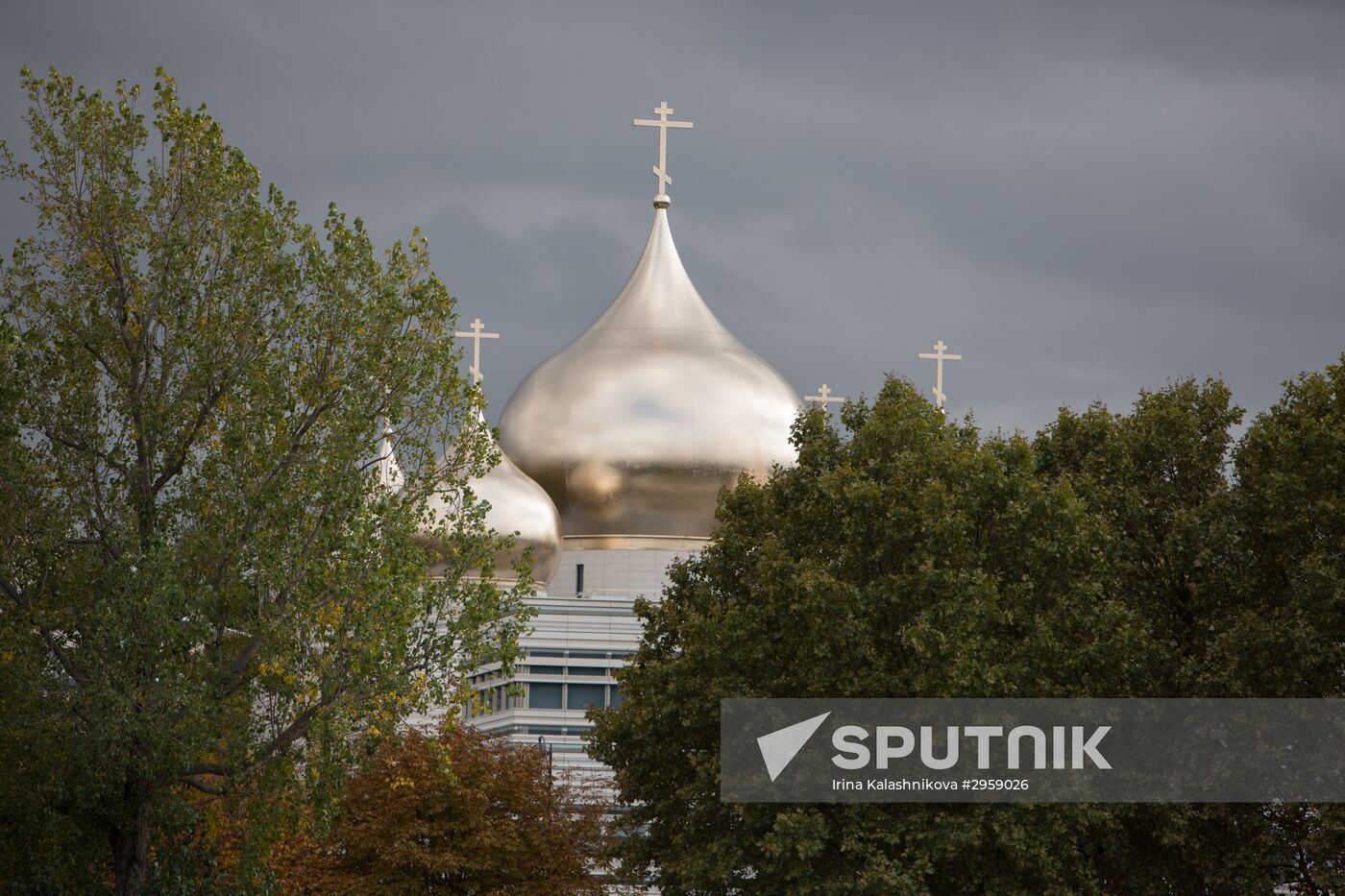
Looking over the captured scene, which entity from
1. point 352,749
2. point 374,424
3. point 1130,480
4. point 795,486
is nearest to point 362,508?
point 374,424

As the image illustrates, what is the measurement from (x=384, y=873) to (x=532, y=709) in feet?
64.6

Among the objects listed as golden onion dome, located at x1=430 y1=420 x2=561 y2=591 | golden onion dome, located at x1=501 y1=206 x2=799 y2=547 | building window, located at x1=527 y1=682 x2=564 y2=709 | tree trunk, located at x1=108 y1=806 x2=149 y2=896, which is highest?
golden onion dome, located at x1=501 y1=206 x2=799 y2=547

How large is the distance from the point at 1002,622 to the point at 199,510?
42.6ft

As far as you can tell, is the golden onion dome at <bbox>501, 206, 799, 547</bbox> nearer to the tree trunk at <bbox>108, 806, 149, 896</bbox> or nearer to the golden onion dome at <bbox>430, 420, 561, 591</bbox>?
the golden onion dome at <bbox>430, 420, 561, 591</bbox>

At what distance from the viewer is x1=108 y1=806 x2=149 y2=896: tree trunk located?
25359mm

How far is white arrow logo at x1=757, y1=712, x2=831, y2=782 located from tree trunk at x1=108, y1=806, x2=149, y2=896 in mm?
10541

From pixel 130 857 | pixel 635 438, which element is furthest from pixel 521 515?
pixel 130 857

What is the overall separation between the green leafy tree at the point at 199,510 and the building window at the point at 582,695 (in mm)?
34675

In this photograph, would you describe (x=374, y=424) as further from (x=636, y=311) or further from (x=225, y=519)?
(x=636, y=311)

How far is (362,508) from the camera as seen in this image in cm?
2555

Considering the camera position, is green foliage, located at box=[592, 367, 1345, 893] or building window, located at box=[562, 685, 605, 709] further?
building window, located at box=[562, 685, 605, 709]

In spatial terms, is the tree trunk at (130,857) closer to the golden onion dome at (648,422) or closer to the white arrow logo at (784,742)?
the white arrow logo at (784,742)

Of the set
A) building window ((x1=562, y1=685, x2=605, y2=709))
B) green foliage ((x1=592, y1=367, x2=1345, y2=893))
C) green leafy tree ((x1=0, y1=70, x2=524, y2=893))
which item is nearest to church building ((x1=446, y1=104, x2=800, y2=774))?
building window ((x1=562, y1=685, x2=605, y2=709))

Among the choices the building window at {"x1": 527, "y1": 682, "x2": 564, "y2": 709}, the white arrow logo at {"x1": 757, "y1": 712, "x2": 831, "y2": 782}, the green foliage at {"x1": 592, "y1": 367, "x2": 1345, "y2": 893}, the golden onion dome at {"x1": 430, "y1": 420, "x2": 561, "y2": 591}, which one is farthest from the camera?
the golden onion dome at {"x1": 430, "y1": 420, "x2": 561, "y2": 591}
